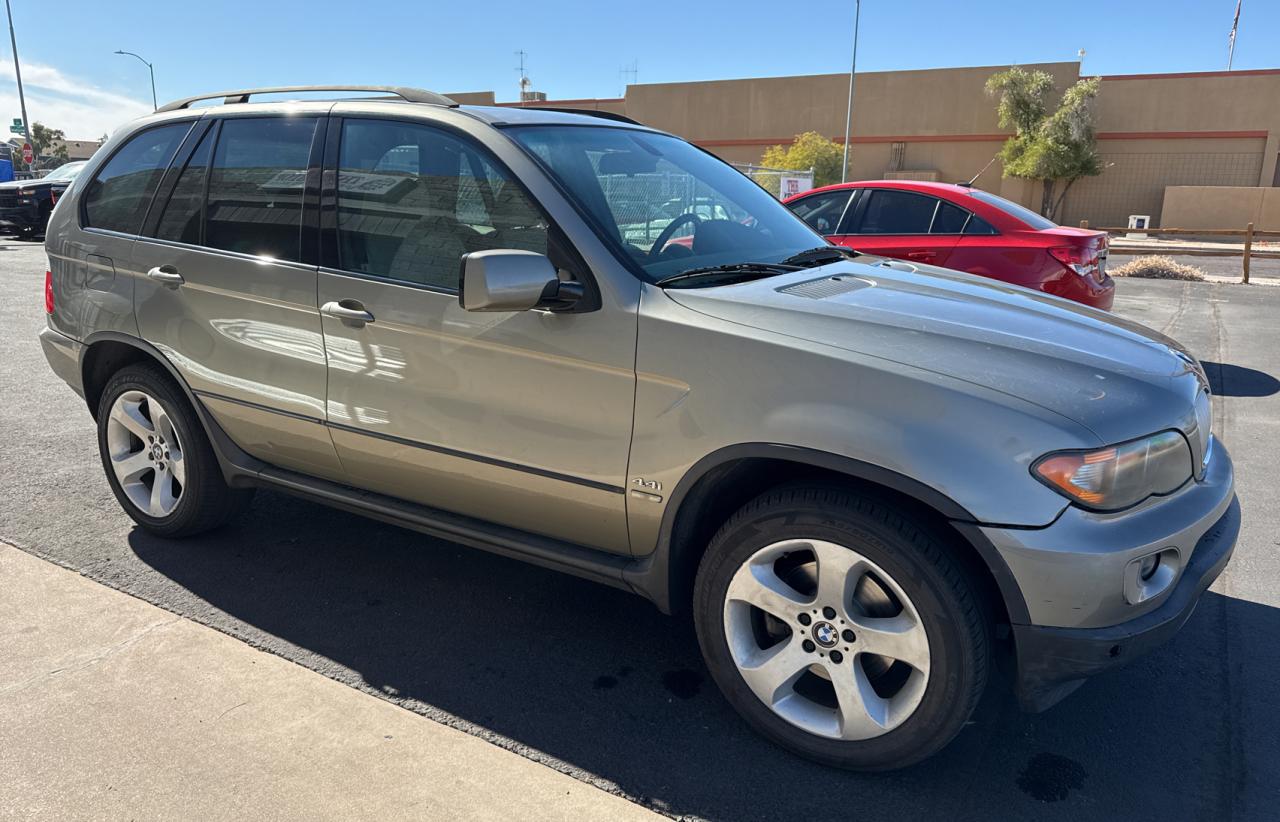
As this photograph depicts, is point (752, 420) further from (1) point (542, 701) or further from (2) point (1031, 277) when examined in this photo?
(2) point (1031, 277)

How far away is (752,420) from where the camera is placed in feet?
8.02

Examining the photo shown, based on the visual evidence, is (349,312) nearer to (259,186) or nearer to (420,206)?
(420,206)

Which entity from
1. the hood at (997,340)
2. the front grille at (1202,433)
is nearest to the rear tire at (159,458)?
the hood at (997,340)

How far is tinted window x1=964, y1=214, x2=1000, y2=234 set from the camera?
23.3 feet

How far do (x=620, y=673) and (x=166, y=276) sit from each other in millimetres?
2400

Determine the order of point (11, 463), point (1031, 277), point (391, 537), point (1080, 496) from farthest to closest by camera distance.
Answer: point (1031, 277), point (11, 463), point (391, 537), point (1080, 496)

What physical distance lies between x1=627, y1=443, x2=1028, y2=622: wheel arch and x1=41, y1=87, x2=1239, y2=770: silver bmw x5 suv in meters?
0.01

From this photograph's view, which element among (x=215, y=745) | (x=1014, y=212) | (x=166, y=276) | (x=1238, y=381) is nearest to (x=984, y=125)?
(x=1238, y=381)

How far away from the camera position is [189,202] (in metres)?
3.66

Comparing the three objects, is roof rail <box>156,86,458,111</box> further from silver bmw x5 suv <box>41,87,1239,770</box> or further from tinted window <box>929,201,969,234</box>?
tinted window <box>929,201,969,234</box>

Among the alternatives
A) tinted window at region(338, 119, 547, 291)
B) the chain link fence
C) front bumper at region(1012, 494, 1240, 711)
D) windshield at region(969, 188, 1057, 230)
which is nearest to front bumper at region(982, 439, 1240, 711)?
front bumper at region(1012, 494, 1240, 711)

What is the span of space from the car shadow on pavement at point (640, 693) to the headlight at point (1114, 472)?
2.81ft

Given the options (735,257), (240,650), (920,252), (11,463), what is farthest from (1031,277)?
(11,463)

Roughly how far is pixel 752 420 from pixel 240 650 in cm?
204
